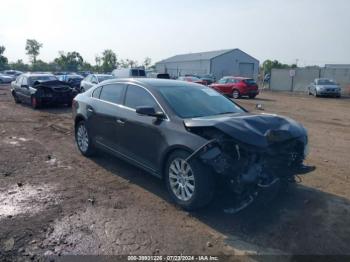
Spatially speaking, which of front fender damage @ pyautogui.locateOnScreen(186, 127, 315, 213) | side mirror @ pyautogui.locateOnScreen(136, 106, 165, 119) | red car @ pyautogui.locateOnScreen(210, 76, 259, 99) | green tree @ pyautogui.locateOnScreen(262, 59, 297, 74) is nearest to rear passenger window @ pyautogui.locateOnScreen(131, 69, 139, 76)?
red car @ pyautogui.locateOnScreen(210, 76, 259, 99)

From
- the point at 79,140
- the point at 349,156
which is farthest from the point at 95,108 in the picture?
the point at 349,156

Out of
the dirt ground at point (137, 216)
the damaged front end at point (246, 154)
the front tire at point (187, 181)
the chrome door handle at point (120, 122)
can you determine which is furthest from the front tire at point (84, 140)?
the damaged front end at point (246, 154)

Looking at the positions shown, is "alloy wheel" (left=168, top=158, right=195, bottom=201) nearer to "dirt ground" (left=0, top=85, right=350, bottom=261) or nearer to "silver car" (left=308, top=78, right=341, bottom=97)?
"dirt ground" (left=0, top=85, right=350, bottom=261)

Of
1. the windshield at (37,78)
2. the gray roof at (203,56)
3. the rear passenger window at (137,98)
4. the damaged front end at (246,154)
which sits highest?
the gray roof at (203,56)

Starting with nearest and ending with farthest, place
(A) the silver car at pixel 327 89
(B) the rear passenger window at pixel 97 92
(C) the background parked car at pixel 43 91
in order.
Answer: (B) the rear passenger window at pixel 97 92 → (C) the background parked car at pixel 43 91 → (A) the silver car at pixel 327 89

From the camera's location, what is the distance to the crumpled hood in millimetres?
3945

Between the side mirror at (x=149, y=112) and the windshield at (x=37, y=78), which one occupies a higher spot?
the windshield at (x=37, y=78)

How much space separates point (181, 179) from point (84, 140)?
3.23 m

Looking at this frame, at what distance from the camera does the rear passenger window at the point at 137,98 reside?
505 centimetres

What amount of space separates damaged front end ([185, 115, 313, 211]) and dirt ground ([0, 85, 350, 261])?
0.47m

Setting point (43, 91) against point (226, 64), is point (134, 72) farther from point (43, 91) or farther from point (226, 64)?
point (226, 64)

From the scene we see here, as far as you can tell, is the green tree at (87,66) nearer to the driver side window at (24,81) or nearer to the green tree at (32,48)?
the green tree at (32,48)

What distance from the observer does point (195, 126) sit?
4184mm

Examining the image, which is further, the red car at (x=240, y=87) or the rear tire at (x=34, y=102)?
the red car at (x=240, y=87)
